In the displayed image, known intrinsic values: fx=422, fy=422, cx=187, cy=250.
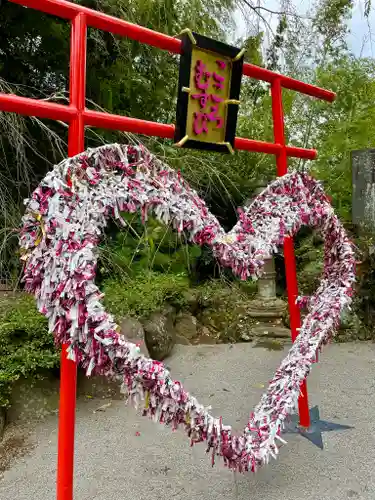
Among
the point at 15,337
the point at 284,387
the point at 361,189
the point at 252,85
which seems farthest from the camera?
the point at 252,85

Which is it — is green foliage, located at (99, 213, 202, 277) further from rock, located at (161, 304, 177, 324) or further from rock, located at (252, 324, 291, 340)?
rock, located at (252, 324, 291, 340)

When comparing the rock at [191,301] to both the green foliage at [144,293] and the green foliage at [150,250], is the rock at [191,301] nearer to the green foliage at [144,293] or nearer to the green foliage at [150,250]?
the green foliage at [144,293]

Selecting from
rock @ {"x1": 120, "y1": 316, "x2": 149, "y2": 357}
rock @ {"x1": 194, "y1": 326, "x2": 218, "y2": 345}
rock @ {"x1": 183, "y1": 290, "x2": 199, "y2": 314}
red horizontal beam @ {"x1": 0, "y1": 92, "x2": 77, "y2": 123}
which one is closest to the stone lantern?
rock @ {"x1": 194, "y1": 326, "x2": 218, "y2": 345}

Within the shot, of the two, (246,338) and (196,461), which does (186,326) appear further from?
(196,461)

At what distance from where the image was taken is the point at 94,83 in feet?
11.6

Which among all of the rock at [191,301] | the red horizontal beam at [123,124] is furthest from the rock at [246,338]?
the red horizontal beam at [123,124]

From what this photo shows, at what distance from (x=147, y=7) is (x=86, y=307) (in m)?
3.00

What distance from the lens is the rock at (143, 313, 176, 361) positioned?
11.5 feet

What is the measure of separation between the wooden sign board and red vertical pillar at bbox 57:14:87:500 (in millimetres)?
337

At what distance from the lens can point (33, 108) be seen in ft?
3.79

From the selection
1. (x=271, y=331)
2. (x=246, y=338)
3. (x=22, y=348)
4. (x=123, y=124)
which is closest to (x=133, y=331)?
(x=22, y=348)

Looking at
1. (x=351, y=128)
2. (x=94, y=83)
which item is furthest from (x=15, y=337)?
(x=351, y=128)

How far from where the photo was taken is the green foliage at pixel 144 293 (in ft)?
11.2

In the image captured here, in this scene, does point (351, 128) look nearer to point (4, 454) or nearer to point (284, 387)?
point (284, 387)
